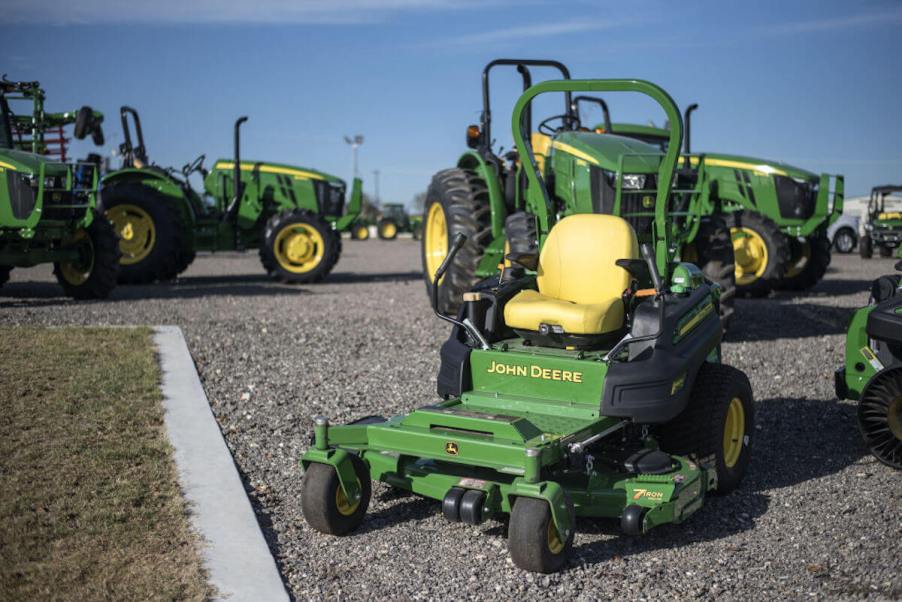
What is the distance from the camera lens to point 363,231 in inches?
1647

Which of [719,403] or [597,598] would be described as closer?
[597,598]

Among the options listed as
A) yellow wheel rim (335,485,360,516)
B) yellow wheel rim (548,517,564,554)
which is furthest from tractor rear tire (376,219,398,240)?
yellow wheel rim (548,517,564,554)

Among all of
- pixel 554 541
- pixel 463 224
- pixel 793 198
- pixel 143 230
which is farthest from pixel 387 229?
pixel 554 541

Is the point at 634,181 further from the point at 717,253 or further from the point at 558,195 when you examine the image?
the point at 717,253

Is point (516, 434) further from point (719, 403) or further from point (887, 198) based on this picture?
point (887, 198)

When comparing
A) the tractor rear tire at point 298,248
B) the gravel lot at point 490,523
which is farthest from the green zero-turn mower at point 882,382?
the tractor rear tire at point 298,248

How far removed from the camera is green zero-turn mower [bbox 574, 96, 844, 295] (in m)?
13.7

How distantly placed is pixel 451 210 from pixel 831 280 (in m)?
9.65

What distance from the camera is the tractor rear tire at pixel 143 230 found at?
48.1 feet

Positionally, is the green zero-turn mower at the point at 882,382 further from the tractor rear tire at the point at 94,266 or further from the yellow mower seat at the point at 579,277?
the tractor rear tire at the point at 94,266

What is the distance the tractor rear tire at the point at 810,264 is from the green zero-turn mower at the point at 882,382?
29.4 ft

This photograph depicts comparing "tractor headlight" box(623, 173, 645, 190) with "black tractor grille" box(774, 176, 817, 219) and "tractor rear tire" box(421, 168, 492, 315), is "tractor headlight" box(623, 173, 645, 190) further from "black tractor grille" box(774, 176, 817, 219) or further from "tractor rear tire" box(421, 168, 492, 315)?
"black tractor grille" box(774, 176, 817, 219)

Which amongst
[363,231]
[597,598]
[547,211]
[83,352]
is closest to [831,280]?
[547,211]

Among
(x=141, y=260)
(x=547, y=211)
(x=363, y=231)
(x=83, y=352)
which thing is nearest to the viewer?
(x=547, y=211)
